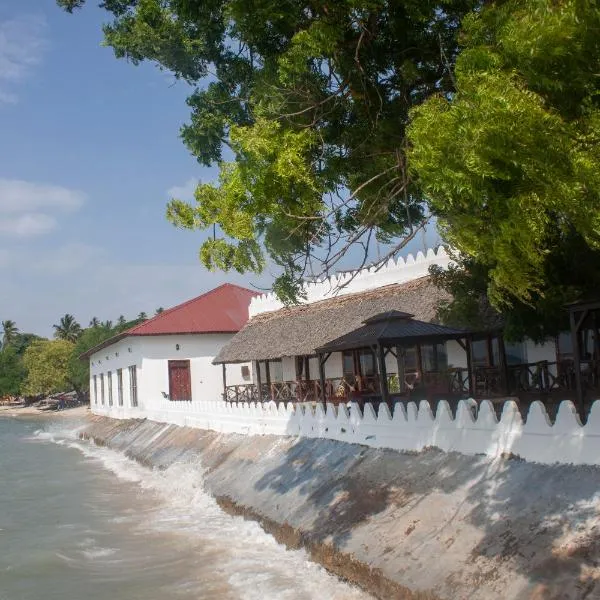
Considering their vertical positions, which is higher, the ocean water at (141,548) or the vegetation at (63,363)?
the vegetation at (63,363)

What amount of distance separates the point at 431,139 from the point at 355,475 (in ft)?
22.6

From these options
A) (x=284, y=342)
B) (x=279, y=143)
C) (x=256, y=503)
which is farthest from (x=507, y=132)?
(x=284, y=342)

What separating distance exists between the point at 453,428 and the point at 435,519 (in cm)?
196

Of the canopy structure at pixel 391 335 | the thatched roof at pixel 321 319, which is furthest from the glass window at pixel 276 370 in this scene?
the canopy structure at pixel 391 335

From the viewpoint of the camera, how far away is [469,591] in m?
6.37

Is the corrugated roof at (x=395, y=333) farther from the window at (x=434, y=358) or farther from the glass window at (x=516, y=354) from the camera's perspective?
the window at (x=434, y=358)

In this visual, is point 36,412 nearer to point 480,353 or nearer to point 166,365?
point 166,365

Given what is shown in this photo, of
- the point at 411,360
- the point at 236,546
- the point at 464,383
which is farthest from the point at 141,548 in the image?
the point at 411,360

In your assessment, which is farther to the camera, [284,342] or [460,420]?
[284,342]

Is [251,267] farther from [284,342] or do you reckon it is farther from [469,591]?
[284,342]

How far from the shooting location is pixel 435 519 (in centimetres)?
805

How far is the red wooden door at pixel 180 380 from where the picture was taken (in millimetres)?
34188

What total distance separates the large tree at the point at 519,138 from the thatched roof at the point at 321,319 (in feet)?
41.0

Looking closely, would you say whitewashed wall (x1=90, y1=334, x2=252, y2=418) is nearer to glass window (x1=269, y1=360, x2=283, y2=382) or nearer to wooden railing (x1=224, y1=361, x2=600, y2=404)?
glass window (x1=269, y1=360, x2=283, y2=382)
